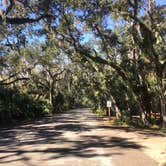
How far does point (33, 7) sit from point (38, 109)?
33.2 m

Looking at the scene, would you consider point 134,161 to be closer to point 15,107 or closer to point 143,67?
point 143,67

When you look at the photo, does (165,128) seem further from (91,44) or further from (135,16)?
(91,44)

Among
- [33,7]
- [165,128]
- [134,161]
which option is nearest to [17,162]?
[134,161]

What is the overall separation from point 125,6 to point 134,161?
12.6 m

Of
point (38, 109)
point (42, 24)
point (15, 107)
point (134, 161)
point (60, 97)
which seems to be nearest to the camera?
point (134, 161)

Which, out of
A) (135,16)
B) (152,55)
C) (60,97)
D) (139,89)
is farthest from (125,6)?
(60,97)

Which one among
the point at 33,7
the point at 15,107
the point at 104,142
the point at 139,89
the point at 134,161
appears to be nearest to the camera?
the point at 134,161

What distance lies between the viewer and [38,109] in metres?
54.7

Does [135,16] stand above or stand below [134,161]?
above

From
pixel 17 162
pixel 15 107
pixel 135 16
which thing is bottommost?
pixel 17 162

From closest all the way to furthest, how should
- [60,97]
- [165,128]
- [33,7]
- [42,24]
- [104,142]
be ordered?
[104,142], [33,7], [165,128], [42,24], [60,97]

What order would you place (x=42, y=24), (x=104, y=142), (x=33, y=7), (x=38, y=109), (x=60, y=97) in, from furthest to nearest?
(x=60, y=97), (x=38, y=109), (x=42, y=24), (x=33, y=7), (x=104, y=142)

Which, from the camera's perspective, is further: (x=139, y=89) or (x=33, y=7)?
(x=139, y=89)

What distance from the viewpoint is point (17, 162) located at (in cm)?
1203
